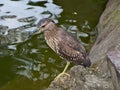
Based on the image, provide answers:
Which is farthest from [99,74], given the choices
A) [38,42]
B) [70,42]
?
[38,42]

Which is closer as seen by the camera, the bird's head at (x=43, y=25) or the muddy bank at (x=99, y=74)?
the muddy bank at (x=99, y=74)

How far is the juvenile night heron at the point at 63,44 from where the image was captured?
17.2 feet

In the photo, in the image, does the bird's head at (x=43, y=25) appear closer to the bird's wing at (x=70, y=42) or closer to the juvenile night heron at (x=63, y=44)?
the juvenile night heron at (x=63, y=44)

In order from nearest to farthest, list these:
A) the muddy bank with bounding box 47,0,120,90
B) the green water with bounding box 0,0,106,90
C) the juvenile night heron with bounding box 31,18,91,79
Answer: the muddy bank with bounding box 47,0,120,90 < the juvenile night heron with bounding box 31,18,91,79 < the green water with bounding box 0,0,106,90

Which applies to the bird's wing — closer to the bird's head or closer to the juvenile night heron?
the juvenile night heron

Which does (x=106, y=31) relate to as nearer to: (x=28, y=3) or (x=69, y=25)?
(x=69, y=25)

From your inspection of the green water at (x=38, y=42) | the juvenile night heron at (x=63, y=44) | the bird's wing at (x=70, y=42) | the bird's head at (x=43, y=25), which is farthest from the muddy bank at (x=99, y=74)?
the green water at (x=38, y=42)

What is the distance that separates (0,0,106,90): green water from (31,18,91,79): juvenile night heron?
2.29 m

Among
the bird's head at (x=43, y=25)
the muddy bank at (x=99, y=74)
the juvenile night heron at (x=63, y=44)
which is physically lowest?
the muddy bank at (x=99, y=74)

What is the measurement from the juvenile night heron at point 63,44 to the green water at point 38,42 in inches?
90.2

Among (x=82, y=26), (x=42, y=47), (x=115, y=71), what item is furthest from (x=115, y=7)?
(x=115, y=71)

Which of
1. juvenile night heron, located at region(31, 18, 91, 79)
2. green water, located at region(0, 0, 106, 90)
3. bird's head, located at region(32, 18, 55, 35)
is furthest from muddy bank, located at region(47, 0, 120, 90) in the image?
green water, located at region(0, 0, 106, 90)

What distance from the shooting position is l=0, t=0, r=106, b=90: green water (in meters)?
7.76

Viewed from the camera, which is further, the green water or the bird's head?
the green water
